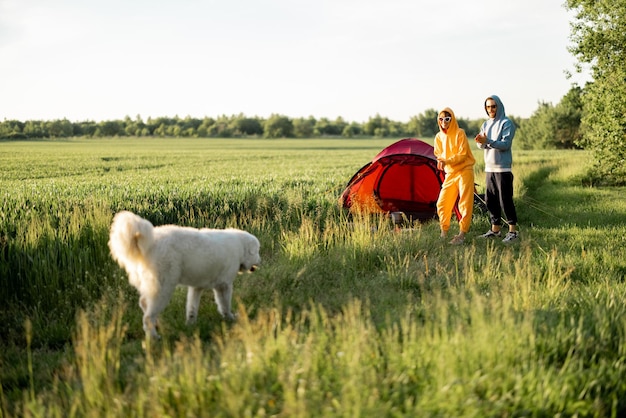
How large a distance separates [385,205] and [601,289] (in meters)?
7.16

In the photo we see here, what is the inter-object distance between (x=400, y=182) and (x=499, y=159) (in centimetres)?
353

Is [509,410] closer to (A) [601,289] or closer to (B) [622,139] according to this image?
(A) [601,289]

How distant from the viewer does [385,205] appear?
42.4 feet

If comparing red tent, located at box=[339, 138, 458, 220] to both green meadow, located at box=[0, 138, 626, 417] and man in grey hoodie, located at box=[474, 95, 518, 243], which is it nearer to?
man in grey hoodie, located at box=[474, 95, 518, 243]

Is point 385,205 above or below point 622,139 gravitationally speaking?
below

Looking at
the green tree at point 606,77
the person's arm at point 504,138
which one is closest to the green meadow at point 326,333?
the person's arm at point 504,138

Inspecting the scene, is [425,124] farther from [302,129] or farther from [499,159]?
[499,159]

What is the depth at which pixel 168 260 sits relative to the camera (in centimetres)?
494

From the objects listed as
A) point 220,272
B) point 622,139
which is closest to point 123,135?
point 622,139

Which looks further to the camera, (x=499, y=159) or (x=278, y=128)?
(x=278, y=128)

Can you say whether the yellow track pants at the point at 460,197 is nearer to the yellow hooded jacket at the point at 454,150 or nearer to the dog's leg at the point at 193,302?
the yellow hooded jacket at the point at 454,150

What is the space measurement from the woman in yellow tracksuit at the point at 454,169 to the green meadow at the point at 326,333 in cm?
69

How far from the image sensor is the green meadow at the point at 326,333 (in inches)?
137

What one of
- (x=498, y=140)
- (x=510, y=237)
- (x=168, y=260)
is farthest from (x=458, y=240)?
(x=168, y=260)
